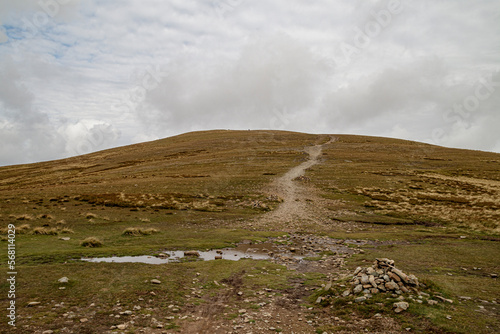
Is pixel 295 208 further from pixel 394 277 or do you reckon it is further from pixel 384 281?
pixel 394 277

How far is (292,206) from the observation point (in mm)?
41812

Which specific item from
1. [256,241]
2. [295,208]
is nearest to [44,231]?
[256,241]

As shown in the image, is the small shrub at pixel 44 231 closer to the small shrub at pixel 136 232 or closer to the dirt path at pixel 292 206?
the small shrub at pixel 136 232

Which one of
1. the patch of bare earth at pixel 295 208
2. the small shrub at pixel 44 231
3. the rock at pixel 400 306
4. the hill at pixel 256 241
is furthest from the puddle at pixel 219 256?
the small shrub at pixel 44 231

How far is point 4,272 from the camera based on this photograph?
45.6ft

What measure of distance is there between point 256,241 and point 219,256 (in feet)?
18.4

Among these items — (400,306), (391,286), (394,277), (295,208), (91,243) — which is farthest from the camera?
(295,208)

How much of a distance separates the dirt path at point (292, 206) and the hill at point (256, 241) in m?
0.24

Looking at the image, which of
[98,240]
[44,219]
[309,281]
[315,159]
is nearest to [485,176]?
[315,159]

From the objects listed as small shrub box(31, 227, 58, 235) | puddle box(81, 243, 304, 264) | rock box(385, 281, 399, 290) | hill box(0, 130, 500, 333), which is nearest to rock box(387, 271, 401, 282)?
rock box(385, 281, 399, 290)

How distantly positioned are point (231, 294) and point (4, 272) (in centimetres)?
1155

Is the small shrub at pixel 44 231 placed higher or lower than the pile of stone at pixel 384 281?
higher

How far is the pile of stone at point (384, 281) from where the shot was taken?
11.3 m

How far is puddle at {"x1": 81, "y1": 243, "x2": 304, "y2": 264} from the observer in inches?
709
